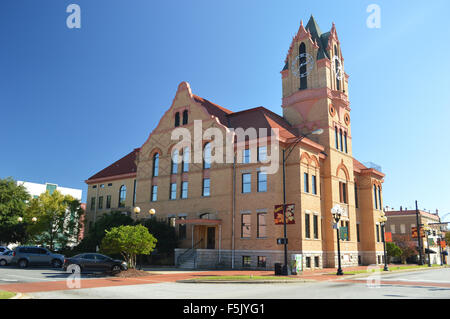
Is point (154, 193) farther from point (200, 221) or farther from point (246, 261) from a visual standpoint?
point (246, 261)

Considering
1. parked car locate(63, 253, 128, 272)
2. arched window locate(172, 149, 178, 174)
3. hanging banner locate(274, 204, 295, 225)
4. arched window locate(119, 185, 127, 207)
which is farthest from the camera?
arched window locate(119, 185, 127, 207)

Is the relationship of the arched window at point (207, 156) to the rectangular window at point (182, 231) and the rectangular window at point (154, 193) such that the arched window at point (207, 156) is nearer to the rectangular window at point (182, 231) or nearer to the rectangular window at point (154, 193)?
the rectangular window at point (182, 231)

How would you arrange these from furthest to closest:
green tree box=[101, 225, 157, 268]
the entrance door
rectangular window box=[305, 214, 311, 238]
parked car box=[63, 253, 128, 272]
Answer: the entrance door → rectangular window box=[305, 214, 311, 238] → parked car box=[63, 253, 128, 272] → green tree box=[101, 225, 157, 268]

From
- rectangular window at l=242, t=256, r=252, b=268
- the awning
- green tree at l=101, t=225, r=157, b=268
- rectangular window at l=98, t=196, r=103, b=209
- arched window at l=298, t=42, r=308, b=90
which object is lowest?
rectangular window at l=242, t=256, r=252, b=268

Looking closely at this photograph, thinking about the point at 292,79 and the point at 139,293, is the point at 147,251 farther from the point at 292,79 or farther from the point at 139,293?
the point at 292,79

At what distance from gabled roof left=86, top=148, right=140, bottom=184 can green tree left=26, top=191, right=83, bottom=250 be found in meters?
6.05

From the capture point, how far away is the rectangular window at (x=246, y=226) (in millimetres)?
33622

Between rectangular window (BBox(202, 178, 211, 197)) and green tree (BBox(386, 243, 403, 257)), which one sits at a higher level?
rectangular window (BBox(202, 178, 211, 197))

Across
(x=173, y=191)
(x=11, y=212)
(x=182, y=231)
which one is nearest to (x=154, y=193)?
(x=173, y=191)

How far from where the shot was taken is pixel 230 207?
3459 cm

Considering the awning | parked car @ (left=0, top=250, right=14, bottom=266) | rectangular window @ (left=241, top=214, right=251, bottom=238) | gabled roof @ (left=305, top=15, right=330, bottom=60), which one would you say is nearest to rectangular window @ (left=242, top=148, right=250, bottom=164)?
rectangular window @ (left=241, top=214, right=251, bottom=238)

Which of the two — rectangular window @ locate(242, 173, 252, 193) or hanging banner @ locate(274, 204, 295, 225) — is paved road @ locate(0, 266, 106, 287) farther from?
rectangular window @ locate(242, 173, 252, 193)

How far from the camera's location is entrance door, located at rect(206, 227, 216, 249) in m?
36.0

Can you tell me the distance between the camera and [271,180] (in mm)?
32938
